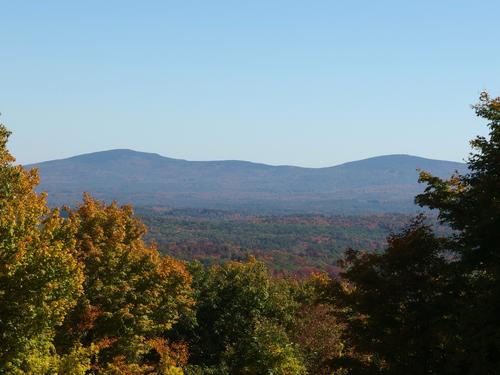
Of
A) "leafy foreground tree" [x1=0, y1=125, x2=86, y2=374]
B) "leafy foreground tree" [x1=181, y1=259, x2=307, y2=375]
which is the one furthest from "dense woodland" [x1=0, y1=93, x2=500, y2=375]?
"leafy foreground tree" [x1=181, y1=259, x2=307, y2=375]

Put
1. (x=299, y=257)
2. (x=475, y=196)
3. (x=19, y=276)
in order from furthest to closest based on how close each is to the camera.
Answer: (x=299, y=257), (x=475, y=196), (x=19, y=276)

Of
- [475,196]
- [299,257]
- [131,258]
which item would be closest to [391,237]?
[475,196]

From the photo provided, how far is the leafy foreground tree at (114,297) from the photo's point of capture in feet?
77.2

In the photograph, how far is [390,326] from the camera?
787 inches

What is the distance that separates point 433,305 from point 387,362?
9.62 feet

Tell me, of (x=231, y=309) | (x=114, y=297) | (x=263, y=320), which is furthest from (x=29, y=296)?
(x=231, y=309)

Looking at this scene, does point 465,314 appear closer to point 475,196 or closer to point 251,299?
point 475,196

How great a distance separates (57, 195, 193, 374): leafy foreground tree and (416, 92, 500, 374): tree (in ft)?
41.2

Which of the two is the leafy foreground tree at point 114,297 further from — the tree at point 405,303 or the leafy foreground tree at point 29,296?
the tree at point 405,303

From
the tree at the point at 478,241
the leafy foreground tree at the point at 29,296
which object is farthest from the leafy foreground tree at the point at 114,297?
the tree at the point at 478,241

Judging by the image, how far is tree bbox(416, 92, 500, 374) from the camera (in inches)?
625

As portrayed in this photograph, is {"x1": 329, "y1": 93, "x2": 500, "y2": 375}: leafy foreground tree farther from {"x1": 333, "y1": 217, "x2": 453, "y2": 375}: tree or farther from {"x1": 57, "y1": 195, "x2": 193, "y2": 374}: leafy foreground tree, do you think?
{"x1": 57, "y1": 195, "x2": 193, "y2": 374}: leafy foreground tree

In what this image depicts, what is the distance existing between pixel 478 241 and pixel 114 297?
1481cm

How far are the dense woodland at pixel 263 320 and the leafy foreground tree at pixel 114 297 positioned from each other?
60 mm
